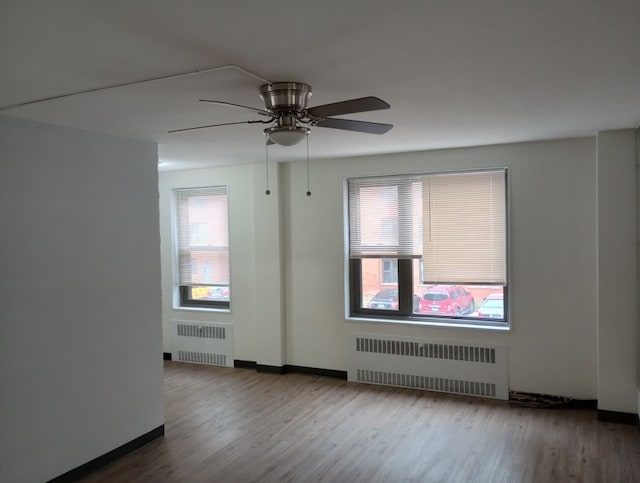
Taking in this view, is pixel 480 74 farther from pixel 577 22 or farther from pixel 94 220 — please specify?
pixel 94 220

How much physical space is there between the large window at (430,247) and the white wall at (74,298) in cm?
232

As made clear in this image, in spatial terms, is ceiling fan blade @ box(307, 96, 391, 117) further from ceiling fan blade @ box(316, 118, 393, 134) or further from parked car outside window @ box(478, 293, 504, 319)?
parked car outside window @ box(478, 293, 504, 319)

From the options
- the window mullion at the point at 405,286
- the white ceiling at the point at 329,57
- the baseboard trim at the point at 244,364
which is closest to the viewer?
the white ceiling at the point at 329,57

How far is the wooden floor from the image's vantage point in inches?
137

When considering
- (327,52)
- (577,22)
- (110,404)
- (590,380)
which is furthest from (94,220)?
(590,380)

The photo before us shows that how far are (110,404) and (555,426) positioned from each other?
11.8 ft

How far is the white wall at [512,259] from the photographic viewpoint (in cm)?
455

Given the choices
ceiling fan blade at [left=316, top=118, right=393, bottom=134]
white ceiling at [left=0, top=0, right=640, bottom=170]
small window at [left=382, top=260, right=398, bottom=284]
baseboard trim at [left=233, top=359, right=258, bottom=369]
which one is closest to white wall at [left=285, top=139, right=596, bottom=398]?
small window at [left=382, top=260, right=398, bottom=284]

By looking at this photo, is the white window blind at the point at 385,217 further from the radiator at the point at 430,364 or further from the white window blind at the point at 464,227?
the radiator at the point at 430,364

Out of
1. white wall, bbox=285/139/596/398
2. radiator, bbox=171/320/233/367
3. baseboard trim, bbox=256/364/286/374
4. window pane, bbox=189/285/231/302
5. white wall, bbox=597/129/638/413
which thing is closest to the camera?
white wall, bbox=597/129/638/413

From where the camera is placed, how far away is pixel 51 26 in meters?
1.77

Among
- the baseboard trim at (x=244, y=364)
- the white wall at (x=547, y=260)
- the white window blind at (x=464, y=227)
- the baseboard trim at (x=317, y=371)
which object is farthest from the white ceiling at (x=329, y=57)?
the baseboard trim at (x=244, y=364)

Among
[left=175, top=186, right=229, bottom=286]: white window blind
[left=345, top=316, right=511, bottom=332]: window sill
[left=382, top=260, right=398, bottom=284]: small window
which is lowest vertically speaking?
[left=345, top=316, right=511, bottom=332]: window sill

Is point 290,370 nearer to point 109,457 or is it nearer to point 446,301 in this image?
point 446,301
